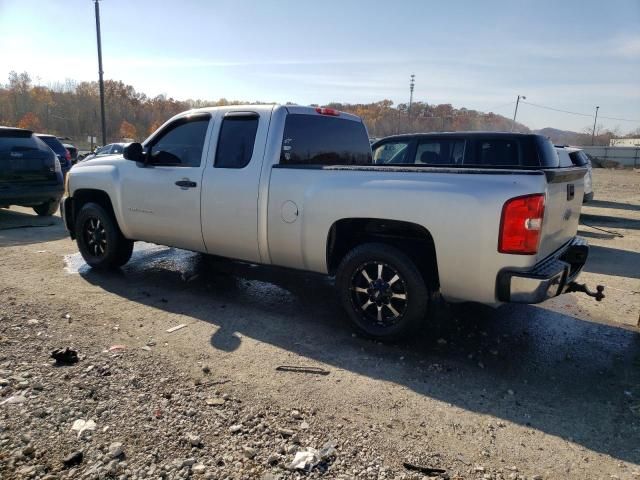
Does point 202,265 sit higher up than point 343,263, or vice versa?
point 343,263

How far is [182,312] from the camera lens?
4.83 meters

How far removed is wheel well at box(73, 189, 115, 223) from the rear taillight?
4821 millimetres

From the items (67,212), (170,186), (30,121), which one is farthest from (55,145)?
(30,121)

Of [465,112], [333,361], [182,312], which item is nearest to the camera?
[333,361]

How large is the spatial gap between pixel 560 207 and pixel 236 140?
10.3 feet

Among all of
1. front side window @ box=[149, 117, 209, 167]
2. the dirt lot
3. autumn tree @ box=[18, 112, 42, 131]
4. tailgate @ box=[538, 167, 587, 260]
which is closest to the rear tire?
the dirt lot

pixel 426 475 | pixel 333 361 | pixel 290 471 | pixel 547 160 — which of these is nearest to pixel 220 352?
pixel 333 361

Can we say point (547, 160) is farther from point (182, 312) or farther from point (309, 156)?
point (182, 312)

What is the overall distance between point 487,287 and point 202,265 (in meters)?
4.28

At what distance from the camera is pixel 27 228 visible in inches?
368

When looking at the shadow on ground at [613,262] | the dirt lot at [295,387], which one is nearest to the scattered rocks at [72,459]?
the dirt lot at [295,387]

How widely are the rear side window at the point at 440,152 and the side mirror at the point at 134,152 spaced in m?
4.40

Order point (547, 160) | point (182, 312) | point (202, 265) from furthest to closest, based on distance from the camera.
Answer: point (547, 160), point (202, 265), point (182, 312)

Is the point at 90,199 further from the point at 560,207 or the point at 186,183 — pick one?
the point at 560,207
